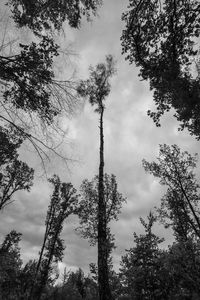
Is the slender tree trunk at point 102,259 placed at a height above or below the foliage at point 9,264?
below

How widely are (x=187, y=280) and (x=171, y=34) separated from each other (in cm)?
1781

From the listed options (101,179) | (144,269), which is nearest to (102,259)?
(101,179)

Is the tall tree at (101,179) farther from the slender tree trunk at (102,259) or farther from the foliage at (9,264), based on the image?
the foliage at (9,264)

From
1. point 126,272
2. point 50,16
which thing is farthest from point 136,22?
point 126,272

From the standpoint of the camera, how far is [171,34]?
23.0 feet

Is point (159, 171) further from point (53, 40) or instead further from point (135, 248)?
point (53, 40)

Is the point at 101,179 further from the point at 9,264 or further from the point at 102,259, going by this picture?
the point at 9,264

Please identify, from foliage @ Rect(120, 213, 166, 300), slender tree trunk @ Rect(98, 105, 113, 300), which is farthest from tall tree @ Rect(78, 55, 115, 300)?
foliage @ Rect(120, 213, 166, 300)

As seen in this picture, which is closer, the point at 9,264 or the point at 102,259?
the point at 102,259

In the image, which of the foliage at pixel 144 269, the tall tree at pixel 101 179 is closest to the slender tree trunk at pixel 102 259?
the tall tree at pixel 101 179

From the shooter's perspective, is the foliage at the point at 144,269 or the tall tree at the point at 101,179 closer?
the tall tree at the point at 101,179

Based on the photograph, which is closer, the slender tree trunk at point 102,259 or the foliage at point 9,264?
the slender tree trunk at point 102,259

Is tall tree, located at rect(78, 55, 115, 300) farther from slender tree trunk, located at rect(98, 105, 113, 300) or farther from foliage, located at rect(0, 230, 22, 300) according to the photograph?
foliage, located at rect(0, 230, 22, 300)

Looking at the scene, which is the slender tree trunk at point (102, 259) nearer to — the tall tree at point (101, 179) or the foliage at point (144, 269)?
the tall tree at point (101, 179)
